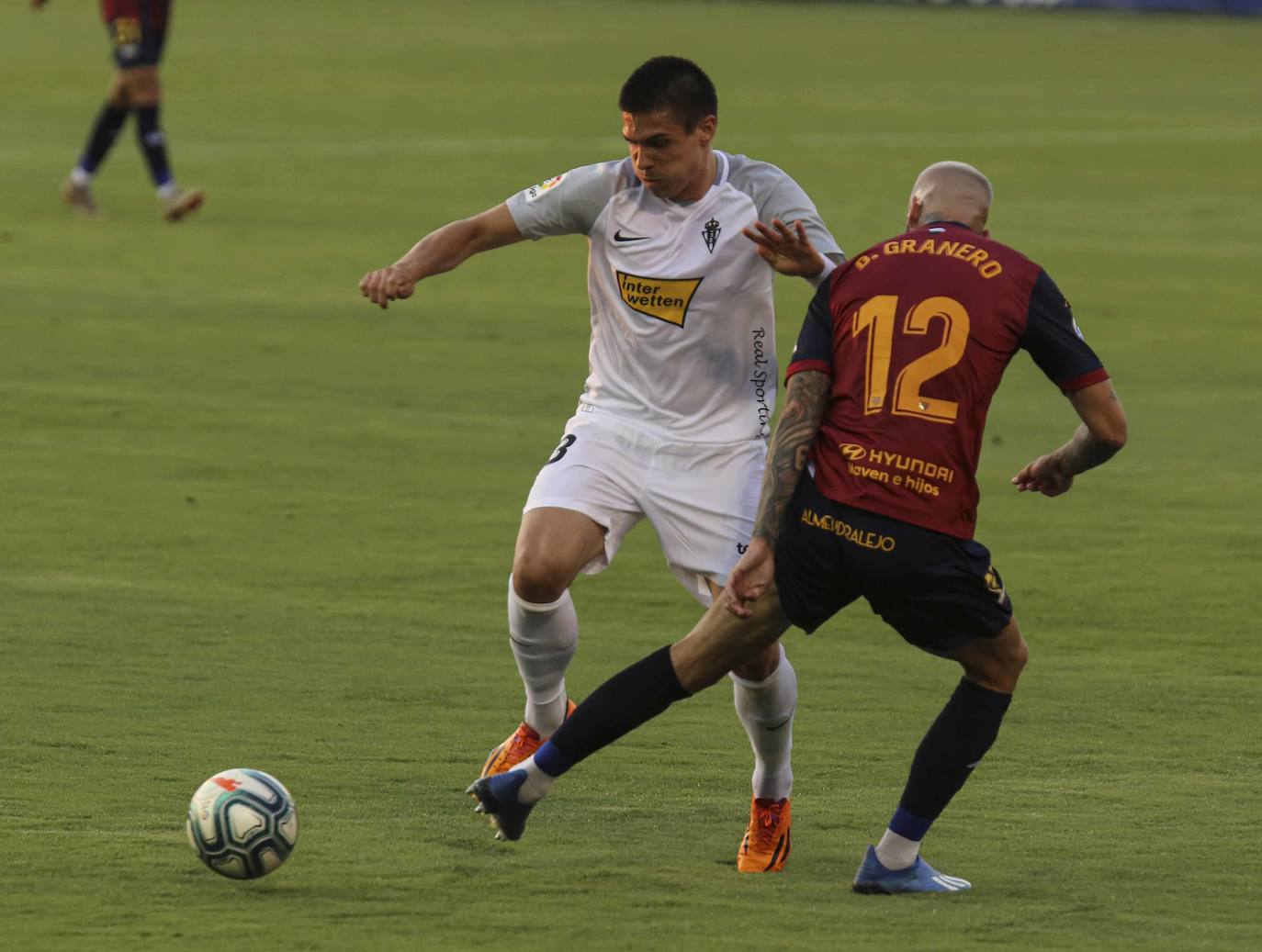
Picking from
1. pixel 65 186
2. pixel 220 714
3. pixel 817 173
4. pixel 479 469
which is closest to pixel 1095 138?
pixel 817 173

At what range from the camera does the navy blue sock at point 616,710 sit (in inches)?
241

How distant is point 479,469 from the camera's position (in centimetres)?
1253

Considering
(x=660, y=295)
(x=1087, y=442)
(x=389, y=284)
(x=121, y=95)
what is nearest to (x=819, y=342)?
(x=1087, y=442)

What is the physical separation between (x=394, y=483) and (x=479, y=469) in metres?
0.60

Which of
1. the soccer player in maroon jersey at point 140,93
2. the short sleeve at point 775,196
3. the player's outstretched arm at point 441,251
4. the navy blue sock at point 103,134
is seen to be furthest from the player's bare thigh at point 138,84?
the short sleeve at point 775,196

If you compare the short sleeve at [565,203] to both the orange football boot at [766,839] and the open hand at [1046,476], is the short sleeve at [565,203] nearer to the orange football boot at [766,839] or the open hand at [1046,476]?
the open hand at [1046,476]

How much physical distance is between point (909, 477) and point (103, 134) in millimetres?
16354

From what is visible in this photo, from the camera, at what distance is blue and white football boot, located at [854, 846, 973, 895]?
6008 millimetres

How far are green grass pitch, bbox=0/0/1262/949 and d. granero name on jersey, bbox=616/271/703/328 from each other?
56.5 inches

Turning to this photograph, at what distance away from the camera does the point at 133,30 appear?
2083 centimetres

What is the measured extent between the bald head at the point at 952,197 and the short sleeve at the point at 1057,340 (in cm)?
30

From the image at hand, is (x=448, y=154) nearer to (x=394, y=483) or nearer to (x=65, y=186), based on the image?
(x=65, y=186)

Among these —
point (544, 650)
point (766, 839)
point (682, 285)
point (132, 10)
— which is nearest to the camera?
point (766, 839)

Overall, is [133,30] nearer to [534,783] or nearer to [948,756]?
[534,783]
